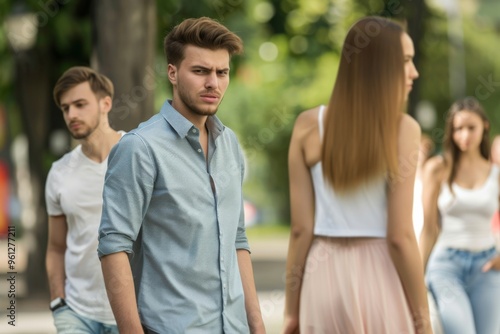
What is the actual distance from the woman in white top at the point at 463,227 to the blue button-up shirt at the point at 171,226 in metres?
3.03

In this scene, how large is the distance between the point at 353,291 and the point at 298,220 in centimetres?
37

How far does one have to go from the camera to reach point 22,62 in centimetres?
1767

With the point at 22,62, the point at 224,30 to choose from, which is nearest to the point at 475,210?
the point at 224,30

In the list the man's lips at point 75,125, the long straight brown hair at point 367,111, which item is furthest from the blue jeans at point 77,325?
the long straight brown hair at point 367,111

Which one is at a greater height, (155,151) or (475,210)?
(155,151)

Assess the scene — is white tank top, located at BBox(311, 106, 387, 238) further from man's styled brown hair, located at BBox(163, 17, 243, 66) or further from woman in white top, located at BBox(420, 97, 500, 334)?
woman in white top, located at BBox(420, 97, 500, 334)

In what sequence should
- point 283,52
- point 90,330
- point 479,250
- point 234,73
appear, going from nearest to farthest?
point 90,330 < point 479,250 < point 234,73 < point 283,52

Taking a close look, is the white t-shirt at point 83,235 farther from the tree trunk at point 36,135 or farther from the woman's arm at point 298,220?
the tree trunk at point 36,135

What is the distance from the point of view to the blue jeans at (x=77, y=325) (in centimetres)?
581

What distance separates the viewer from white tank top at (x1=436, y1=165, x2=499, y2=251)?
7598 millimetres

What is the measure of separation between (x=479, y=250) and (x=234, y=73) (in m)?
10.1

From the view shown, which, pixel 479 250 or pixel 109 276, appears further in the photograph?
pixel 479 250

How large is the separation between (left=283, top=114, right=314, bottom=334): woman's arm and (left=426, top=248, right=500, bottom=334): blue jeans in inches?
92.4

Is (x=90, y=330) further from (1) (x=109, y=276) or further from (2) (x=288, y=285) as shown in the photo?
(1) (x=109, y=276)
